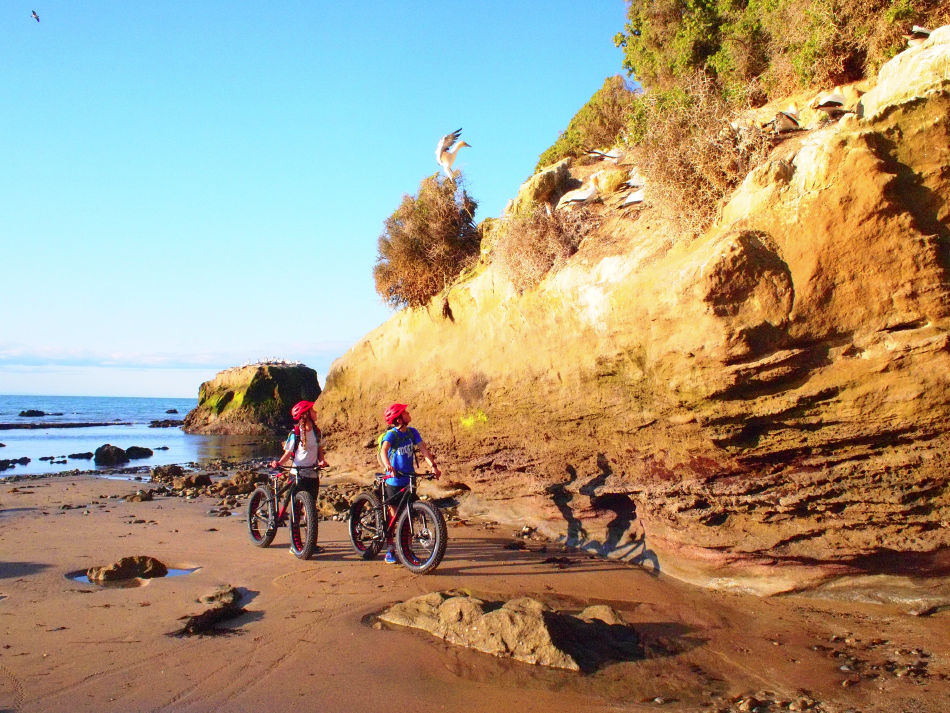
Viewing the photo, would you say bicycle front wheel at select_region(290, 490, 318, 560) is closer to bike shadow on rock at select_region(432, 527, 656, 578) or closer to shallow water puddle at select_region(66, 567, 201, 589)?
shallow water puddle at select_region(66, 567, 201, 589)

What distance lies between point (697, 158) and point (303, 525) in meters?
6.02

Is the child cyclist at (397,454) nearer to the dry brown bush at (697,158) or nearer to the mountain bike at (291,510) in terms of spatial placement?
the mountain bike at (291,510)

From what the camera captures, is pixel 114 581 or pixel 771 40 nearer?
pixel 114 581

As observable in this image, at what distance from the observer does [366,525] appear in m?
7.90

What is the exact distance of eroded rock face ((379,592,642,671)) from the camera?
460 centimetres

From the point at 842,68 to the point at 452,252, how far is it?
20.9 feet

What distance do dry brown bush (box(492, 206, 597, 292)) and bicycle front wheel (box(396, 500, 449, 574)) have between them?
3.49m

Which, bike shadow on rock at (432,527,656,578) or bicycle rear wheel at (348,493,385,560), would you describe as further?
bicycle rear wheel at (348,493,385,560)

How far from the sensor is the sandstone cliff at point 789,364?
5.64 meters

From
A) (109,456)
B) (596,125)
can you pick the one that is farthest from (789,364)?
(109,456)

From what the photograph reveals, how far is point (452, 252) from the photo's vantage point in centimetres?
1202

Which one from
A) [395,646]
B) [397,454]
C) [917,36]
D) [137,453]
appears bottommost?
[395,646]

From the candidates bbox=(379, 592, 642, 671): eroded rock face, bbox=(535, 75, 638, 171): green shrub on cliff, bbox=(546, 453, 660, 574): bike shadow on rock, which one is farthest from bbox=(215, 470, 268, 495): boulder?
bbox=(535, 75, 638, 171): green shrub on cliff

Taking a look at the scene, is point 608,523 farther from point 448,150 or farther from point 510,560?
point 448,150
